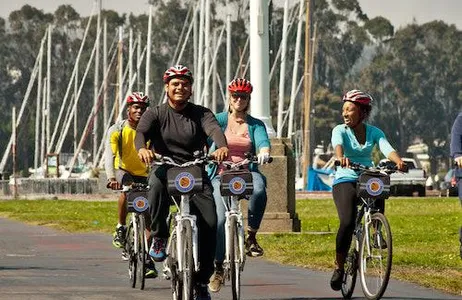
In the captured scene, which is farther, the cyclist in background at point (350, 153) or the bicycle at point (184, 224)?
the cyclist in background at point (350, 153)

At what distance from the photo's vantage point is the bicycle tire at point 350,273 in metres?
12.6

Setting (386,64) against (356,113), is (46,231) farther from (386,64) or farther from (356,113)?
(386,64)

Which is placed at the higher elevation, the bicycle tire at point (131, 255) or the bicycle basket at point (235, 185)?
the bicycle basket at point (235, 185)

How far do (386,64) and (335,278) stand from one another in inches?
4222

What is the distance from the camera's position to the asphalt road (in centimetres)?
1300

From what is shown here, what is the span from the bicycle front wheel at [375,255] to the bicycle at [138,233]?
2.17 metres

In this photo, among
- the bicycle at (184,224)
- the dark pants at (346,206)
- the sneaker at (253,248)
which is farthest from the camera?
the sneaker at (253,248)

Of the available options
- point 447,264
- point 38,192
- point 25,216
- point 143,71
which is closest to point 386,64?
point 143,71

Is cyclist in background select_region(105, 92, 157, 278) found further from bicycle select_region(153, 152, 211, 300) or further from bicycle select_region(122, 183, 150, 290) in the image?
bicycle select_region(153, 152, 211, 300)

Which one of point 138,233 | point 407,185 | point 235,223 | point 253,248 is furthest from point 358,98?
point 407,185

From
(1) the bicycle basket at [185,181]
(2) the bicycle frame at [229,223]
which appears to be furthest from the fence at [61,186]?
(1) the bicycle basket at [185,181]

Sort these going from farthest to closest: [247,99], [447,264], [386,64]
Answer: [386,64]
[447,264]
[247,99]

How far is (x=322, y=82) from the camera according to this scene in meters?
121

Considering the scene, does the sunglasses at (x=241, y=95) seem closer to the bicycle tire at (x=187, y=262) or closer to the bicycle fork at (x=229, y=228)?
the bicycle fork at (x=229, y=228)
